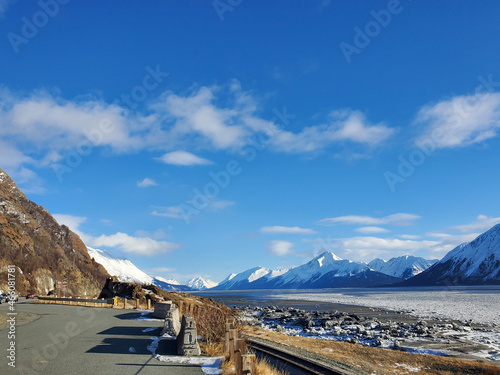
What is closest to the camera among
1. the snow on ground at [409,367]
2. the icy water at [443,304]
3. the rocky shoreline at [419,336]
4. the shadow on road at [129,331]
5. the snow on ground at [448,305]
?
the shadow on road at [129,331]

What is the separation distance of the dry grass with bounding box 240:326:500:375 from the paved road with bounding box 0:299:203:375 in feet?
17.2

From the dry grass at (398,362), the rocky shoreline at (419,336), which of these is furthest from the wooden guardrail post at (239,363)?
the rocky shoreline at (419,336)

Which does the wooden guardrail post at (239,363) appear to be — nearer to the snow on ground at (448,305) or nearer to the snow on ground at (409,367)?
the snow on ground at (409,367)

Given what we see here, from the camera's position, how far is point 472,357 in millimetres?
21125

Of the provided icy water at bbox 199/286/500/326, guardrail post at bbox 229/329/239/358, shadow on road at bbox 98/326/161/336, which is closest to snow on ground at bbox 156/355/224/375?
guardrail post at bbox 229/329/239/358

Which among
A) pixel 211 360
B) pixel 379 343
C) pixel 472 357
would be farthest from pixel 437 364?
pixel 211 360

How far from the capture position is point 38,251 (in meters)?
87.0

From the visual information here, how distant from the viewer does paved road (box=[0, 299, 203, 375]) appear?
35.1 ft

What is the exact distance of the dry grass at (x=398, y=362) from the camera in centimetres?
1777

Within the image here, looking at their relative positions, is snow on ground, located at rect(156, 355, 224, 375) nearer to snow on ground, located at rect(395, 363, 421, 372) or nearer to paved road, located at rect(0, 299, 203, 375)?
paved road, located at rect(0, 299, 203, 375)

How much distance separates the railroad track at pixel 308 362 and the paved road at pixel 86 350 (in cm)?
499

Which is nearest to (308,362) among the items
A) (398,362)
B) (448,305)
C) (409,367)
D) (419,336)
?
(409,367)

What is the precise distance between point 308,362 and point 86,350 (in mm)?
9722

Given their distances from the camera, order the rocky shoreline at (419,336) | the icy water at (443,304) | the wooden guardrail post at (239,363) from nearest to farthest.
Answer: the wooden guardrail post at (239,363)
the rocky shoreline at (419,336)
the icy water at (443,304)
